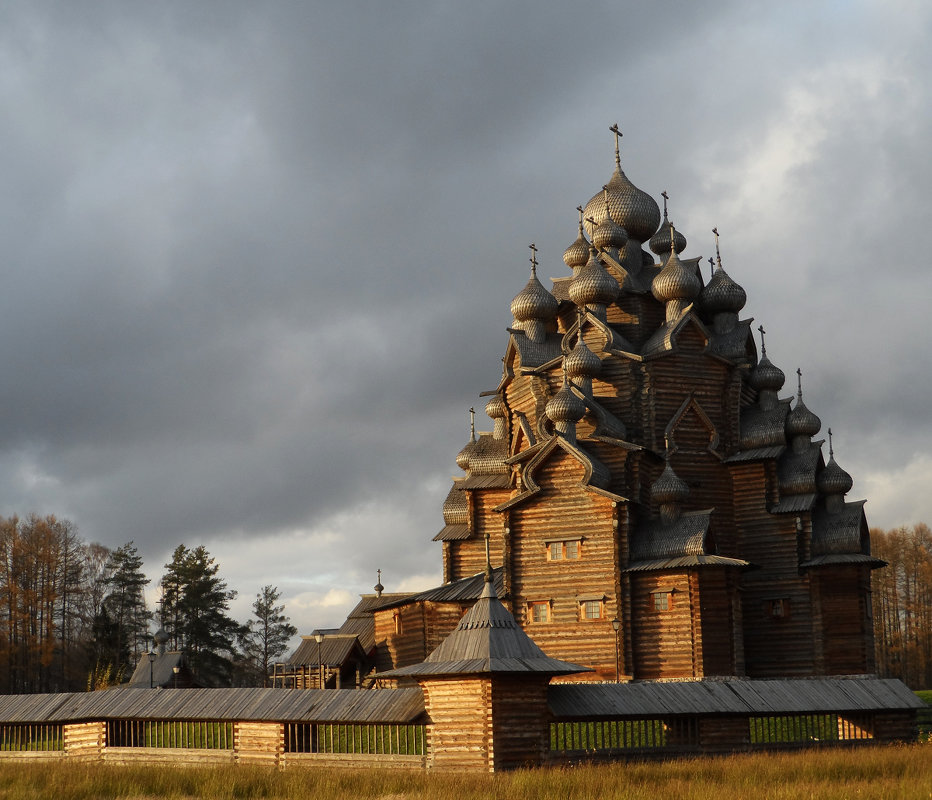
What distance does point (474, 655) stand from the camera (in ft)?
67.5

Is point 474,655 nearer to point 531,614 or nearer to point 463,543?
point 531,614

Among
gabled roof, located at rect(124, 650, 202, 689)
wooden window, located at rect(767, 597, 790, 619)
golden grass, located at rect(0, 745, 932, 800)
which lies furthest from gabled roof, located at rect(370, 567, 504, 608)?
golden grass, located at rect(0, 745, 932, 800)

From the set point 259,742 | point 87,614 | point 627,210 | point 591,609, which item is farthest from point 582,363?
point 87,614

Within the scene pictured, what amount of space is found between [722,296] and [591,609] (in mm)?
12301

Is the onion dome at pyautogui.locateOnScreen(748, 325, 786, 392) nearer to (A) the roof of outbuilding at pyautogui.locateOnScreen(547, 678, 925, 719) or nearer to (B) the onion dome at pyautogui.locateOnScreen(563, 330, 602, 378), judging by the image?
(B) the onion dome at pyautogui.locateOnScreen(563, 330, 602, 378)

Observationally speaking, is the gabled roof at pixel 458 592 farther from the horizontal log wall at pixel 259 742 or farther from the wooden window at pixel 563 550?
the horizontal log wall at pixel 259 742

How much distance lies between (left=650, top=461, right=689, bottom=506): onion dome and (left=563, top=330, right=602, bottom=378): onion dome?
3911 millimetres

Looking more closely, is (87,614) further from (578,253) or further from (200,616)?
(578,253)

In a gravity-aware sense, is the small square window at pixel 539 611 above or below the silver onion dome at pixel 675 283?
below

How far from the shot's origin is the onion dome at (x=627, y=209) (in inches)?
1629

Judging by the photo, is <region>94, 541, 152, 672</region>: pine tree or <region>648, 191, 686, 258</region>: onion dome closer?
<region>648, 191, 686, 258</region>: onion dome

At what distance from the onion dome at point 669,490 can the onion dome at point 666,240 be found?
1044 cm

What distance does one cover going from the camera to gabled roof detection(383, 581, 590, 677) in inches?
794

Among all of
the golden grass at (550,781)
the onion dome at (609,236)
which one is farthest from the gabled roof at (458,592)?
the golden grass at (550,781)
